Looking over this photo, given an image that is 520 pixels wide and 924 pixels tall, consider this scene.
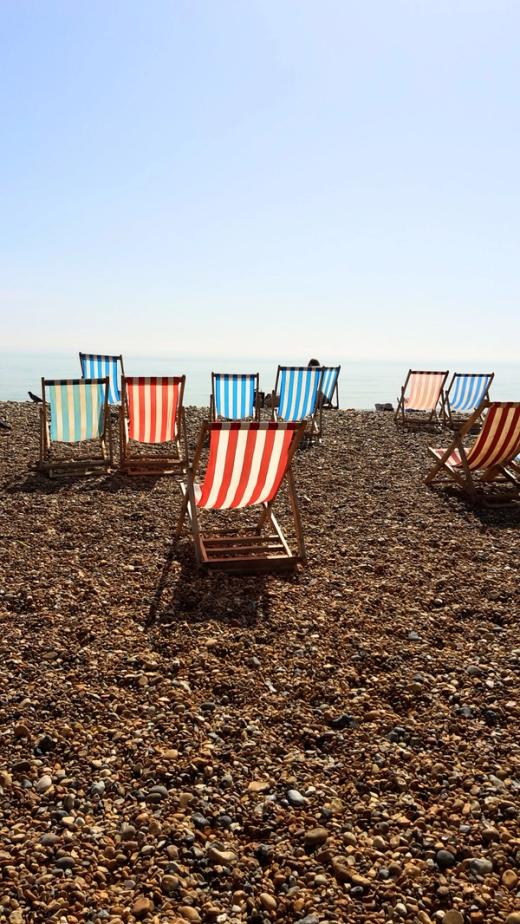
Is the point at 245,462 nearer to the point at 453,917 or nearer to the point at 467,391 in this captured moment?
the point at 453,917

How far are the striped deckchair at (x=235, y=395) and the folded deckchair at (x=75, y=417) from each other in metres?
2.43

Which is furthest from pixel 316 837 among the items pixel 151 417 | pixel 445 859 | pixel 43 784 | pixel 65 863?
pixel 151 417

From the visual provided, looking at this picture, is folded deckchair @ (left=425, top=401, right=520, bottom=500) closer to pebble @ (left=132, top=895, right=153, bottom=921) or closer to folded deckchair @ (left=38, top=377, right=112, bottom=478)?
folded deckchair @ (left=38, top=377, right=112, bottom=478)

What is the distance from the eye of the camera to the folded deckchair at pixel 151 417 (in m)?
6.87

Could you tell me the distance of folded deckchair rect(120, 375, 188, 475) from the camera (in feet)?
22.5

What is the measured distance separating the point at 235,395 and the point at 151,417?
→ 2500 millimetres

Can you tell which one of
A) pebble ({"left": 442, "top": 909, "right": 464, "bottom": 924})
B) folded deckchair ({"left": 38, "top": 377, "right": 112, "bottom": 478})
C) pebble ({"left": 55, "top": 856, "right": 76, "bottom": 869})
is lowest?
pebble ({"left": 55, "top": 856, "right": 76, "bottom": 869})

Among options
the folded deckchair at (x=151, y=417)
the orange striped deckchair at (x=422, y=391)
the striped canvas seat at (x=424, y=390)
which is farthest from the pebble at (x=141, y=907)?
the striped canvas seat at (x=424, y=390)

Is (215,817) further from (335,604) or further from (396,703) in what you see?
(335,604)

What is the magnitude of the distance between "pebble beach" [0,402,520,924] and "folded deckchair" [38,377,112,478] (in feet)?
7.12

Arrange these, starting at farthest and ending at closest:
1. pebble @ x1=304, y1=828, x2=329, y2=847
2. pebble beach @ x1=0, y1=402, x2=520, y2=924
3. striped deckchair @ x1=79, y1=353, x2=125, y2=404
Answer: striped deckchair @ x1=79, y1=353, x2=125, y2=404 < pebble @ x1=304, y1=828, x2=329, y2=847 < pebble beach @ x1=0, y1=402, x2=520, y2=924

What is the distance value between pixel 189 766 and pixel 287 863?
1.80ft

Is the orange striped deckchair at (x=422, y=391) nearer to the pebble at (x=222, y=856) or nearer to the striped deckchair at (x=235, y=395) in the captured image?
the striped deckchair at (x=235, y=395)

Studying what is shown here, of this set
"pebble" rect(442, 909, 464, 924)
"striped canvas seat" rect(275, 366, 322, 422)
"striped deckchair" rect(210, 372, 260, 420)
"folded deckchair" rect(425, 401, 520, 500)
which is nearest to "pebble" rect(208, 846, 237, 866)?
"pebble" rect(442, 909, 464, 924)
